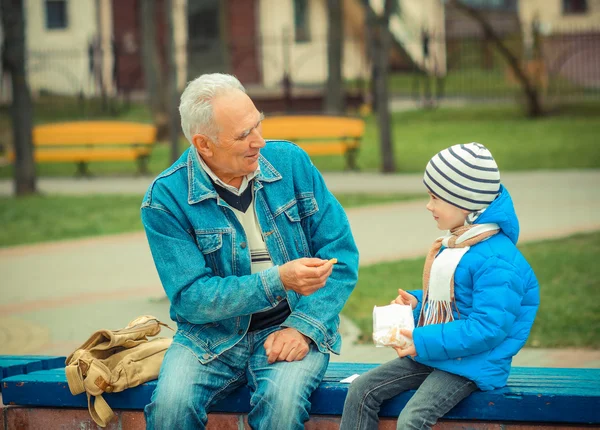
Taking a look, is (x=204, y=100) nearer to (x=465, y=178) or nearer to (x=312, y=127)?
(x=465, y=178)

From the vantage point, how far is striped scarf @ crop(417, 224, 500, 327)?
3207 mm

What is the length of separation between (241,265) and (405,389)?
2.42ft

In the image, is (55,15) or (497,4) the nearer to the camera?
(55,15)

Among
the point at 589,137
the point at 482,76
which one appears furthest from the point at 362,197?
the point at 482,76

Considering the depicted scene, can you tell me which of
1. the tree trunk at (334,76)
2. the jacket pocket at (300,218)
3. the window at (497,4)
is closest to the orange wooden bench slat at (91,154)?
the tree trunk at (334,76)

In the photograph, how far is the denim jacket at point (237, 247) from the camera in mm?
3447

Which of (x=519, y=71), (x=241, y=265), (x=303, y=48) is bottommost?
(x=241, y=265)

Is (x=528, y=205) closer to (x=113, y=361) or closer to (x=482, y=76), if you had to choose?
(x=113, y=361)

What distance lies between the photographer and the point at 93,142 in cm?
1728

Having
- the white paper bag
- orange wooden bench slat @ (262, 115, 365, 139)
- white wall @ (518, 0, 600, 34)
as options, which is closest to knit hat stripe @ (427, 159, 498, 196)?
the white paper bag

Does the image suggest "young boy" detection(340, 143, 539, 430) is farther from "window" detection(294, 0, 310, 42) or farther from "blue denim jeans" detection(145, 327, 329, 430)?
"window" detection(294, 0, 310, 42)

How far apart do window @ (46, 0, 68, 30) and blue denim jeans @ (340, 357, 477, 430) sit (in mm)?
29880

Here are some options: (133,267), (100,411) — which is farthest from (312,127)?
(100,411)

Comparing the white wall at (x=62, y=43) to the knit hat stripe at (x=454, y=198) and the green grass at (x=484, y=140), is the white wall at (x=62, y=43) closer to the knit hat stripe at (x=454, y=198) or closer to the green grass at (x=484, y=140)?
the green grass at (x=484, y=140)
